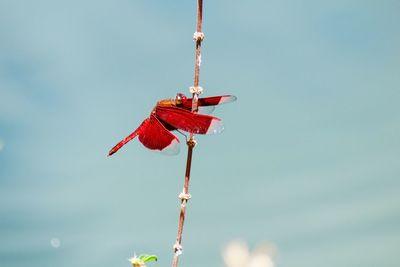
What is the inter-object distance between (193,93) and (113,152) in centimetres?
141

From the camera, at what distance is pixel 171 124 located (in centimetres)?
634

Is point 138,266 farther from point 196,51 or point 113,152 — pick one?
point 196,51

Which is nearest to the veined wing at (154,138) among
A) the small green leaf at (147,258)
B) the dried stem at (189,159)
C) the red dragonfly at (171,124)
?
the red dragonfly at (171,124)

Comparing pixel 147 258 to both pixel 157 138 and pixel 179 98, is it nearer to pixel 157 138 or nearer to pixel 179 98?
pixel 157 138

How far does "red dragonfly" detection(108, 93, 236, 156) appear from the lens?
6168 millimetres

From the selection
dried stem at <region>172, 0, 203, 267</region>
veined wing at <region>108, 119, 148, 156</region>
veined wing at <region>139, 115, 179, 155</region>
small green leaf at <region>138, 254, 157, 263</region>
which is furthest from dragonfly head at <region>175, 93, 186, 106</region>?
small green leaf at <region>138, 254, 157, 263</region>

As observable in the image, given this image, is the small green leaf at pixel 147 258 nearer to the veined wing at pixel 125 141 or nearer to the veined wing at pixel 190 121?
the veined wing at pixel 125 141

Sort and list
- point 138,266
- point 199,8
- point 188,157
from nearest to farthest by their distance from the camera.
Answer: point 138,266
point 188,157
point 199,8

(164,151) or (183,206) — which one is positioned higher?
(164,151)

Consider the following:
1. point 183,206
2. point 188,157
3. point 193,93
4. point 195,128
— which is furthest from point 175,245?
point 193,93

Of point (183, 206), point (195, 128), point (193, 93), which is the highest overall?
point (193, 93)

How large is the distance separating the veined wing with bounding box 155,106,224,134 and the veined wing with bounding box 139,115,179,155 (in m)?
0.13

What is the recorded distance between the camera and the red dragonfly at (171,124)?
6168 mm

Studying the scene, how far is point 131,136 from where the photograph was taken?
6488 millimetres
